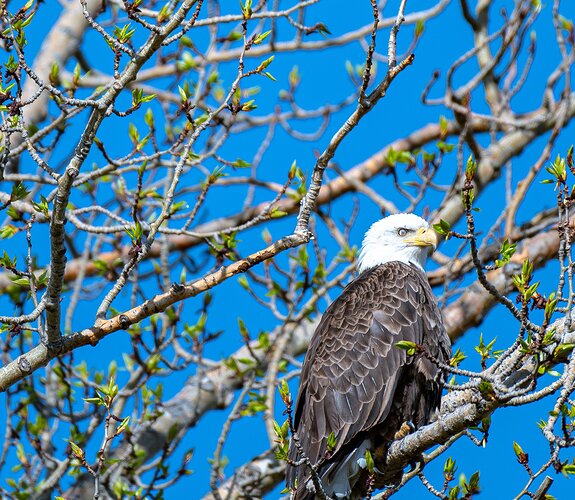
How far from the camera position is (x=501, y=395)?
3273 mm

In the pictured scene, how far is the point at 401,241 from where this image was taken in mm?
6117

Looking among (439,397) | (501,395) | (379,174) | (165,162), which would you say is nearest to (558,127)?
(379,174)

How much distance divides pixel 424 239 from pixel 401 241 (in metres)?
0.20

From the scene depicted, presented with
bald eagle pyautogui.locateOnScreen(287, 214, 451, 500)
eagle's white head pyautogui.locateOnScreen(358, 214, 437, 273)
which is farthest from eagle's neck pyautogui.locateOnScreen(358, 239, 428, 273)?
bald eagle pyautogui.locateOnScreen(287, 214, 451, 500)

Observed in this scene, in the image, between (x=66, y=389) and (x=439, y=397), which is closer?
(x=439, y=397)

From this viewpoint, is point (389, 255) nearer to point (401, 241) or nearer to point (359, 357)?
point (401, 241)

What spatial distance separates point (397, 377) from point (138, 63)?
2484mm

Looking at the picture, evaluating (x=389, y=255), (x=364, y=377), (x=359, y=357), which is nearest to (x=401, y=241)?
(x=389, y=255)

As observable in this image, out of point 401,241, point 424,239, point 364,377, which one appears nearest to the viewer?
point 364,377

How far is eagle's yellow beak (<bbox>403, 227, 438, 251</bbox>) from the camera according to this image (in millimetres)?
5965

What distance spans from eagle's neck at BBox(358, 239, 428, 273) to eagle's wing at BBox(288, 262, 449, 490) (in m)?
0.54

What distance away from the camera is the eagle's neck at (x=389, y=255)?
6.10 m

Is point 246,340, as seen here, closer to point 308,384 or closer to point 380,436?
point 308,384

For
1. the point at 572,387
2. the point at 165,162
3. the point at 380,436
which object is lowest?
the point at 572,387
